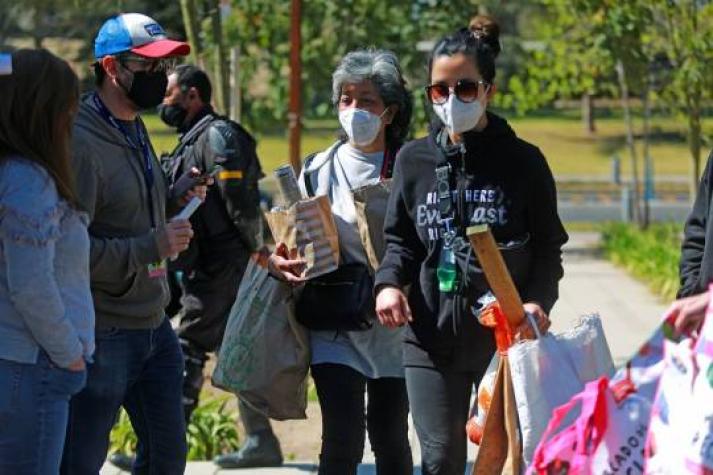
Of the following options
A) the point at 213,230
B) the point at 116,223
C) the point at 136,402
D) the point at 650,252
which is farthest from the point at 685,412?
the point at 650,252

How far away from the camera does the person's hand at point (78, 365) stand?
4.13m

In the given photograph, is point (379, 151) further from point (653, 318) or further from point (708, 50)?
point (708, 50)

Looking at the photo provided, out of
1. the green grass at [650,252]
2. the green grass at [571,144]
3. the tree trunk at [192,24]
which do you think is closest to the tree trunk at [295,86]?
the tree trunk at [192,24]

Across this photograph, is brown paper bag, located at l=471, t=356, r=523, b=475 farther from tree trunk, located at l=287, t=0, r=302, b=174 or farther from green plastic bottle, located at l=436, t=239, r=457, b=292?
tree trunk, located at l=287, t=0, r=302, b=174

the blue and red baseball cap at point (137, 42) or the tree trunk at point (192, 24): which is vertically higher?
the blue and red baseball cap at point (137, 42)

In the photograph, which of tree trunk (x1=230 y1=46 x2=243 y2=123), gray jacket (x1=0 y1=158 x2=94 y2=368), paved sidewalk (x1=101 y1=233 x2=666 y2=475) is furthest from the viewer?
tree trunk (x1=230 y1=46 x2=243 y2=123)

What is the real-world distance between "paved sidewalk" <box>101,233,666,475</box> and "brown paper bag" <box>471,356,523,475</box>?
8.82 ft

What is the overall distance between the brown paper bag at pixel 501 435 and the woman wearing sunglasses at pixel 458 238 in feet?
1.12

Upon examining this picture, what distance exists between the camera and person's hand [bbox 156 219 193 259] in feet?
15.1

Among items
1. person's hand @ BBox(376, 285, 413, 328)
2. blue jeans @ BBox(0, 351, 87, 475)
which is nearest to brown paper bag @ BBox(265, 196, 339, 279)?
person's hand @ BBox(376, 285, 413, 328)

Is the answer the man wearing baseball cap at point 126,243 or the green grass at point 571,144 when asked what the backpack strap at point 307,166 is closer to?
the man wearing baseball cap at point 126,243

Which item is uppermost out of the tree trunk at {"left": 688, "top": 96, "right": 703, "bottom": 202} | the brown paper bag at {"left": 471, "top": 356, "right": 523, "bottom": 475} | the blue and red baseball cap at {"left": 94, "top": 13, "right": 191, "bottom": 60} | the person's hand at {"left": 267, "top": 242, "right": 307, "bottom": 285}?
the blue and red baseball cap at {"left": 94, "top": 13, "right": 191, "bottom": 60}

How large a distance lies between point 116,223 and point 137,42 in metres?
0.60

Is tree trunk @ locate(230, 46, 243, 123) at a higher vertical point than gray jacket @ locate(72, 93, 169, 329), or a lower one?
lower
